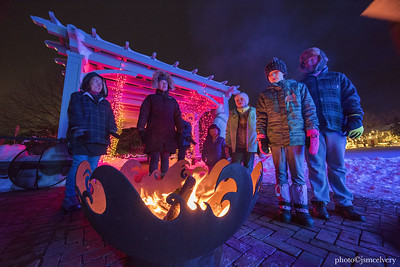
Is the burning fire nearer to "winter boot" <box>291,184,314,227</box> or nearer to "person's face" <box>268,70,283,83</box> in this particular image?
"winter boot" <box>291,184,314,227</box>

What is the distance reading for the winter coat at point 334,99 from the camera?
6.14 ft

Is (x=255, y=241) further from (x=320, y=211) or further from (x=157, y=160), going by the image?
(x=157, y=160)

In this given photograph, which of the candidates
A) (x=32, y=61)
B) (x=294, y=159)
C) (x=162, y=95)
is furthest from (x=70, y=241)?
(x=32, y=61)

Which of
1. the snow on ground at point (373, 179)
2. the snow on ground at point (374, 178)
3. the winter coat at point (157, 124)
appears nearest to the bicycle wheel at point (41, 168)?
the snow on ground at point (373, 179)

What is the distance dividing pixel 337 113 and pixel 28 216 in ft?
13.1

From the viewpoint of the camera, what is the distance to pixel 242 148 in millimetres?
2885

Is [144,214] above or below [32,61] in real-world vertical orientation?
below

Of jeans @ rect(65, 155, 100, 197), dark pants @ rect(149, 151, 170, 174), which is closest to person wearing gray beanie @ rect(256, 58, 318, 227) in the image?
dark pants @ rect(149, 151, 170, 174)

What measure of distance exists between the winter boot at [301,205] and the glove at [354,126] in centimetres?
92

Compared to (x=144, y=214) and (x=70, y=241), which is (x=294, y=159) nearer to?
(x=144, y=214)

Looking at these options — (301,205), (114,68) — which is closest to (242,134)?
(301,205)

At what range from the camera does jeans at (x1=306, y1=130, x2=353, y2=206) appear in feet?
5.92

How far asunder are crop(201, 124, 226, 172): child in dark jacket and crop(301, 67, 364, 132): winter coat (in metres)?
2.54

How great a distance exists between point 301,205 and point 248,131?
1479mm
